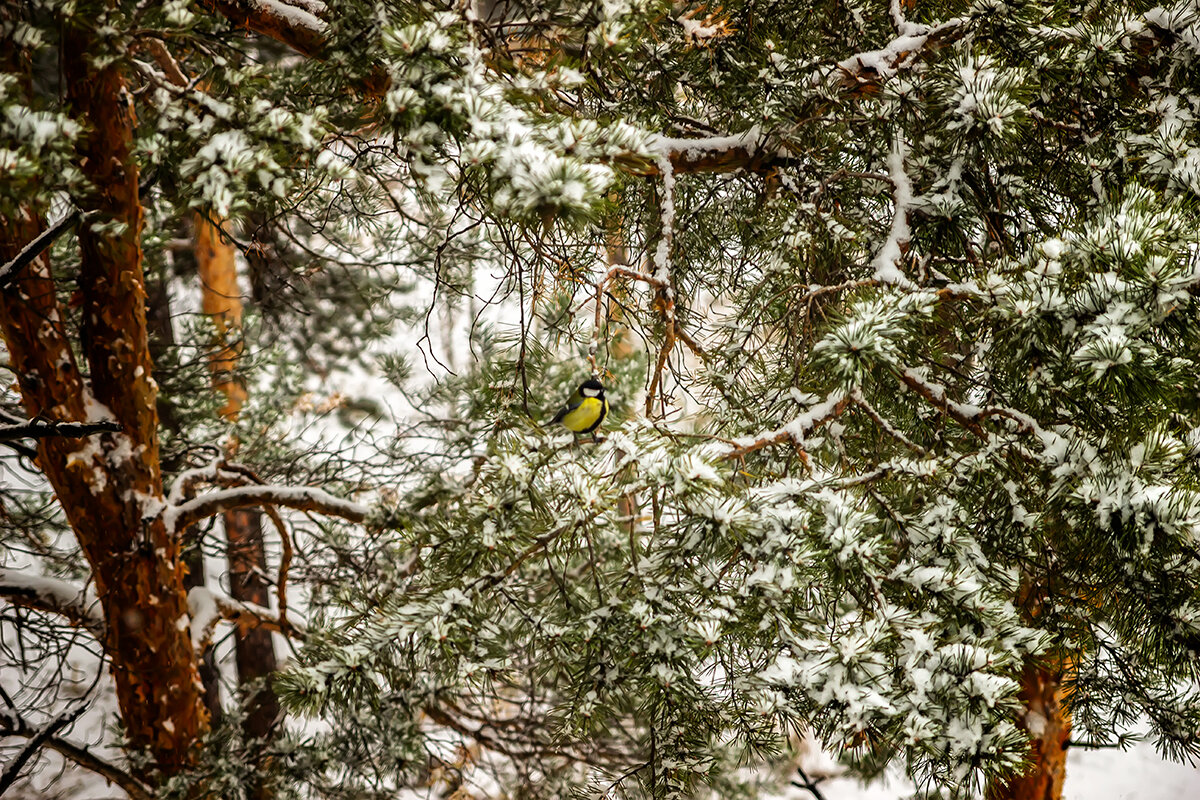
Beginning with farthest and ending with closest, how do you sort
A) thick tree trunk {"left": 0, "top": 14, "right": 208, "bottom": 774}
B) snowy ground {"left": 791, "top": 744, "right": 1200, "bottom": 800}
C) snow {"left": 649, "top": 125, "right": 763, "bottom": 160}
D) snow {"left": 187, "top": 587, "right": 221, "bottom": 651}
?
snowy ground {"left": 791, "top": 744, "right": 1200, "bottom": 800} → snow {"left": 187, "top": 587, "right": 221, "bottom": 651} → thick tree trunk {"left": 0, "top": 14, "right": 208, "bottom": 774} → snow {"left": 649, "top": 125, "right": 763, "bottom": 160}

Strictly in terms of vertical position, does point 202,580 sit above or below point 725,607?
above

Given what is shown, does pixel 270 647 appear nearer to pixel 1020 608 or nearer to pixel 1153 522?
pixel 1020 608

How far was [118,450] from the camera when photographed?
8.83 feet

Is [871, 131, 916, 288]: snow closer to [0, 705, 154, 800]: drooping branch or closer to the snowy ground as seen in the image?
[0, 705, 154, 800]: drooping branch

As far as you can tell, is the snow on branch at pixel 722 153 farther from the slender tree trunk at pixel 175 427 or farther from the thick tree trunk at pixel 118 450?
the slender tree trunk at pixel 175 427

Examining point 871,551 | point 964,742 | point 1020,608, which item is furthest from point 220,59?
point 1020,608

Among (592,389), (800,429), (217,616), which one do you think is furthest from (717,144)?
(217,616)

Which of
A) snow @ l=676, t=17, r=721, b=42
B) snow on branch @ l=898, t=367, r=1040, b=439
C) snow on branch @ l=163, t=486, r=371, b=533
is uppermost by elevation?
snow @ l=676, t=17, r=721, b=42

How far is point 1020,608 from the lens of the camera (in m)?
1.73

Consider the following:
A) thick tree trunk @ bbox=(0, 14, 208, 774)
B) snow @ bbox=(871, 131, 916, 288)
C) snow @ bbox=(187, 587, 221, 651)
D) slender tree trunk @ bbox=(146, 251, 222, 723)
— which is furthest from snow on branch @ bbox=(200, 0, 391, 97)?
slender tree trunk @ bbox=(146, 251, 222, 723)

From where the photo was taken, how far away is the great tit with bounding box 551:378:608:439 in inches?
83.4

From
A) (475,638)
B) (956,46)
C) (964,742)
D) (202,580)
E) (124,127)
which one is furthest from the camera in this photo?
(202,580)

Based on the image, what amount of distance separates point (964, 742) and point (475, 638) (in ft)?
3.24

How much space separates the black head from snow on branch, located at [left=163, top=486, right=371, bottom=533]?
1084mm
